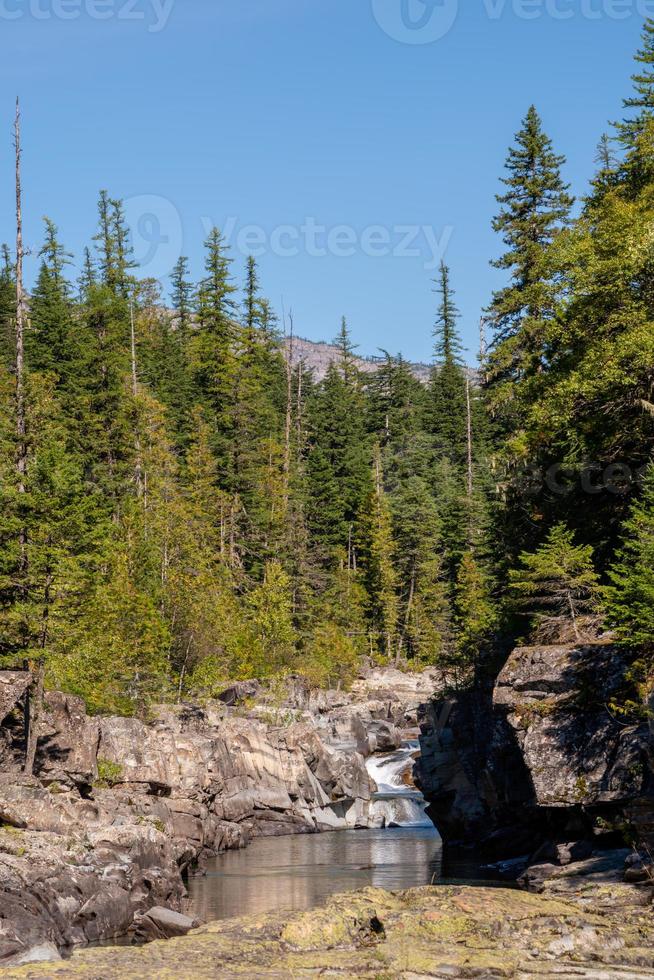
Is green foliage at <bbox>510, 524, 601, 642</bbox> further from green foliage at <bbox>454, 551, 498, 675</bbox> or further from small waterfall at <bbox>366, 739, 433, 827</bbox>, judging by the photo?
small waterfall at <bbox>366, 739, 433, 827</bbox>

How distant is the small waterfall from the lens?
43531 mm

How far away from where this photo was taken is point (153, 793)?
1369 inches

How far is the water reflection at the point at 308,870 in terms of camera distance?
23.9 m

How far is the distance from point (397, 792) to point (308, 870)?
2073 cm

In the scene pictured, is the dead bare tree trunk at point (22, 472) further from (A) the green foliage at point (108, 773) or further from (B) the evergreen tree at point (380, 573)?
(B) the evergreen tree at point (380, 573)

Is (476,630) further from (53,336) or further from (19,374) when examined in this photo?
(53,336)

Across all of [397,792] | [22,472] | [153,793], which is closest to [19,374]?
[22,472]

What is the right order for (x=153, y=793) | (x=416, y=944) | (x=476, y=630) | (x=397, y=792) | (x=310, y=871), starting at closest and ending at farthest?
(x=416, y=944), (x=310, y=871), (x=153, y=793), (x=476, y=630), (x=397, y=792)

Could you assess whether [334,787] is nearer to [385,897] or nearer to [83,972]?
[385,897]

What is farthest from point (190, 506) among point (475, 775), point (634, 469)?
point (634, 469)

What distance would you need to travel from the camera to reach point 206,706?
146 feet

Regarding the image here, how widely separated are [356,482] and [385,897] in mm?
69077

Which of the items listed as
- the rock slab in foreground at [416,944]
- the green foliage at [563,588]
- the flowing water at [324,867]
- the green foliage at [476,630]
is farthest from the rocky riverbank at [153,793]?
the green foliage at [563,588]

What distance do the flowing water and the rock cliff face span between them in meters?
2.43
